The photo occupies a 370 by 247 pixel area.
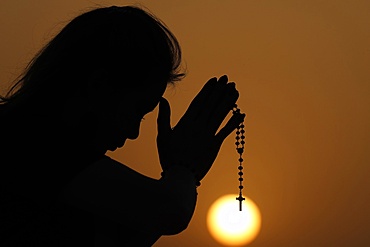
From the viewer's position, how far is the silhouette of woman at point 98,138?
77cm

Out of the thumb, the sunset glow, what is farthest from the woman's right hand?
the sunset glow

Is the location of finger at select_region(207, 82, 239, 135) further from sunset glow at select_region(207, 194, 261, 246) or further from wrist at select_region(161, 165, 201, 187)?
sunset glow at select_region(207, 194, 261, 246)

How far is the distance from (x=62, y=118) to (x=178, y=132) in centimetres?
16

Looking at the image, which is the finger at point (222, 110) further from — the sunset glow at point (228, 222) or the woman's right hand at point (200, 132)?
the sunset glow at point (228, 222)

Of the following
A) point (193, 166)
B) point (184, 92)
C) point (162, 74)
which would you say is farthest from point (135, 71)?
point (184, 92)

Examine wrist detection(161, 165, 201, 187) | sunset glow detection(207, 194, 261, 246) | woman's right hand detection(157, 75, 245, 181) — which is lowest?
wrist detection(161, 165, 201, 187)

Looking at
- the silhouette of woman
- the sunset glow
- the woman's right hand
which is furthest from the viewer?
the sunset glow

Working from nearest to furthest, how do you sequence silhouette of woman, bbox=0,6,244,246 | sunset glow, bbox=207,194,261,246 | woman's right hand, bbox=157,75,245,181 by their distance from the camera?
silhouette of woman, bbox=0,6,244,246
woman's right hand, bbox=157,75,245,181
sunset glow, bbox=207,194,261,246

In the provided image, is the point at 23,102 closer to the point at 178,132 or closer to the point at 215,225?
the point at 178,132

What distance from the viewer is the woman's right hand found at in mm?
868

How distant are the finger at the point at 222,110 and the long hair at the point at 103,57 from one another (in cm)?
9

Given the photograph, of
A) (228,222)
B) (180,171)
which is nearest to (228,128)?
(180,171)

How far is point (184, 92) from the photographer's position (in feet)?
13.7

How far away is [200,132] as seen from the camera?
0.88m
